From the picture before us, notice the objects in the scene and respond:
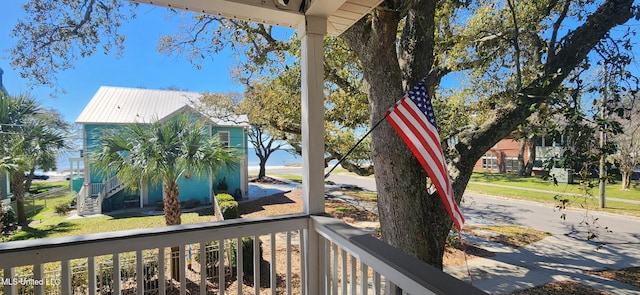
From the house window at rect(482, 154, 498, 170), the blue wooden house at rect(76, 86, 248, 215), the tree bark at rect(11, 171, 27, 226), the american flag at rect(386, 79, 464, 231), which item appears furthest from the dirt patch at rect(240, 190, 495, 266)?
the american flag at rect(386, 79, 464, 231)

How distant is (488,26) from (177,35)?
5062mm

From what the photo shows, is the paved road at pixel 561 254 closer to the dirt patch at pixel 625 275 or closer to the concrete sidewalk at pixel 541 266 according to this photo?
the concrete sidewalk at pixel 541 266

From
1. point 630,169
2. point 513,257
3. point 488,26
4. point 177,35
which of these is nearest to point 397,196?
point 630,169

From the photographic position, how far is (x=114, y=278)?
4.55 feet

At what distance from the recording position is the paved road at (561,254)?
369 cm

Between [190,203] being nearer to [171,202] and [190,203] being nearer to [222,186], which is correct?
[222,186]

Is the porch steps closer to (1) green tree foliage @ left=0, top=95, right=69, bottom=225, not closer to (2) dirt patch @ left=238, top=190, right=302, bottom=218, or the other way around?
(1) green tree foliage @ left=0, top=95, right=69, bottom=225

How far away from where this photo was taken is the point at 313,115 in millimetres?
1803

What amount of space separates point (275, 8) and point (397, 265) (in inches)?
64.6

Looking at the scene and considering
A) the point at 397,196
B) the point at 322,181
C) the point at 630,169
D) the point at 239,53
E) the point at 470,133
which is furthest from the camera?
the point at 239,53

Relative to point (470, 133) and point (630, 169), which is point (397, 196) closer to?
point (470, 133)

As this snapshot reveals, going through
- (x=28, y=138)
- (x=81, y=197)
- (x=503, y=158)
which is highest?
(x=28, y=138)

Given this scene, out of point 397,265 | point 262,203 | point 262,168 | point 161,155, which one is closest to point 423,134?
point 397,265

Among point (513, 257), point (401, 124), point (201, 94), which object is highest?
point (201, 94)
